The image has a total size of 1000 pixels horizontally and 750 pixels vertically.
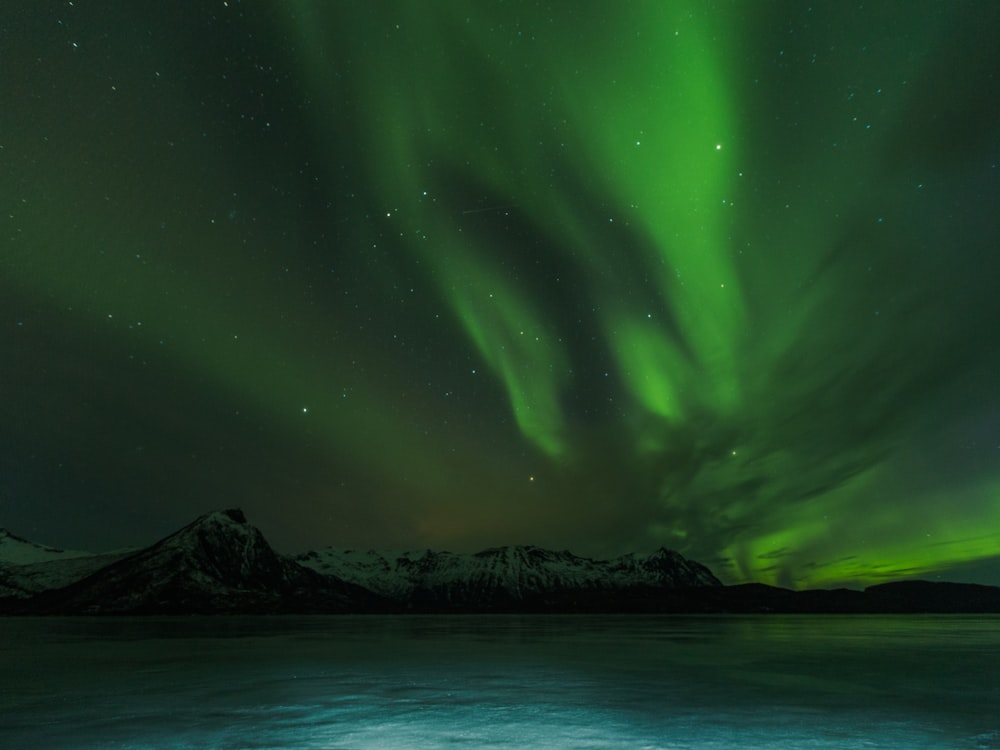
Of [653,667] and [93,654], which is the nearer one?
[653,667]

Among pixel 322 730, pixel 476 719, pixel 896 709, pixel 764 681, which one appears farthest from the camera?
pixel 764 681

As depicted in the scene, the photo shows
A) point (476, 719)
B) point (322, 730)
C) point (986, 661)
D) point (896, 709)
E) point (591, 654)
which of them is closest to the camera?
point (322, 730)

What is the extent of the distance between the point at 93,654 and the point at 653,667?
38371mm

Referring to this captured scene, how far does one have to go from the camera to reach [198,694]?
2481cm

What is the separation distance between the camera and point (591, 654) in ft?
149

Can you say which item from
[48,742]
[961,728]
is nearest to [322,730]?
[48,742]

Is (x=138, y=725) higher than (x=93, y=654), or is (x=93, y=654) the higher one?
(x=93, y=654)

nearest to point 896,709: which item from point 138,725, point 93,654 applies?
point 138,725

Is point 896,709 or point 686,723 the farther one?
point 896,709

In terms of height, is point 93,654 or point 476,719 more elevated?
point 93,654

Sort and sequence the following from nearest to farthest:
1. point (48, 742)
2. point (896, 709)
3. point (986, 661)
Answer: point (48, 742), point (896, 709), point (986, 661)

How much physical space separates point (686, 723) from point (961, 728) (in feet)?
22.7

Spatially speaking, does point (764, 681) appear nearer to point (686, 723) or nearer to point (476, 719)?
point (686, 723)

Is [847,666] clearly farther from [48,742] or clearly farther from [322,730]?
[48,742]
